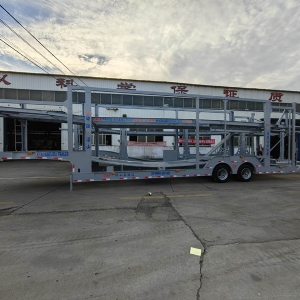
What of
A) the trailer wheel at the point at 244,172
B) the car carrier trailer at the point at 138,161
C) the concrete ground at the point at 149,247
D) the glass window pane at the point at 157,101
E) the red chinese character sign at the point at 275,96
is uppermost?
the red chinese character sign at the point at 275,96

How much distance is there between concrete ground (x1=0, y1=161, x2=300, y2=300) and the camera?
2.60 metres

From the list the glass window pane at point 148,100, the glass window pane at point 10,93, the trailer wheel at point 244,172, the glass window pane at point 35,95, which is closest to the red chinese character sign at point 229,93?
the glass window pane at point 148,100

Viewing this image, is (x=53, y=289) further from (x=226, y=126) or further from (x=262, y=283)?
(x=226, y=126)

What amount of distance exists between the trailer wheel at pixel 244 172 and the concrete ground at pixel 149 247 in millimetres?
2724

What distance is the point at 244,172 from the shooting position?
941 cm

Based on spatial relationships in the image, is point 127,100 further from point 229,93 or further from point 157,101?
point 229,93

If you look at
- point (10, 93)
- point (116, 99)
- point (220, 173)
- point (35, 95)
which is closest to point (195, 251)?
point (220, 173)

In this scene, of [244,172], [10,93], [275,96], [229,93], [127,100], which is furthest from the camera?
[275,96]

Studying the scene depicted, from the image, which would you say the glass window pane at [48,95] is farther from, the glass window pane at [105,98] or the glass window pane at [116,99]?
the glass window pane at [116,99]

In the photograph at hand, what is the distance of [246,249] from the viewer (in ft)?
11.6

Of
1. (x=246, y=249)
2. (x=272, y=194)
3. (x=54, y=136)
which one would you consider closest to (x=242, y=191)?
(x=272, y=194)

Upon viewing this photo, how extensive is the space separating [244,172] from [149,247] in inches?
282

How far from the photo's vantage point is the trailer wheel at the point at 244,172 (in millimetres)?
9312

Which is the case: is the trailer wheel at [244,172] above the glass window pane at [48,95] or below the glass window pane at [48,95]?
below
